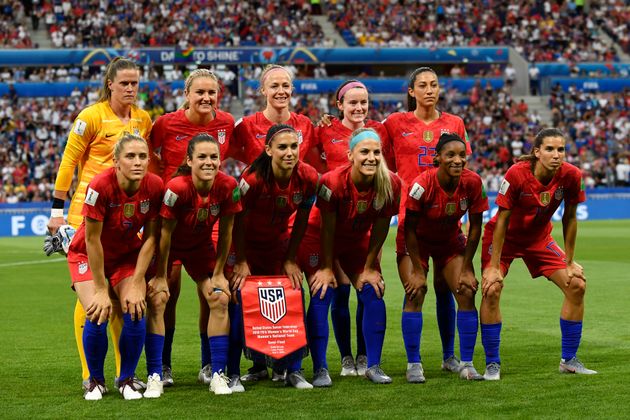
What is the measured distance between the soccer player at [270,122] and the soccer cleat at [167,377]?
174 cm

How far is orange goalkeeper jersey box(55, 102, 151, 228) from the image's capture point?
7.58 meters

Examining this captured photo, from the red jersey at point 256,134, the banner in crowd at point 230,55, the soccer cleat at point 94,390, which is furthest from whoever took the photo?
the banner in crowd at point 230,55

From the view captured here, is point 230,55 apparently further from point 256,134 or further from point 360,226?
point 360,226

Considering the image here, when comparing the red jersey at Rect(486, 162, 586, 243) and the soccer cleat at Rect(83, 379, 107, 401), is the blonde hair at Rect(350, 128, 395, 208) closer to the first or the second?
the red jersey at Rect(486, 162, 586, 243)

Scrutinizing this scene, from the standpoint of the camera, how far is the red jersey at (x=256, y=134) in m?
7.99

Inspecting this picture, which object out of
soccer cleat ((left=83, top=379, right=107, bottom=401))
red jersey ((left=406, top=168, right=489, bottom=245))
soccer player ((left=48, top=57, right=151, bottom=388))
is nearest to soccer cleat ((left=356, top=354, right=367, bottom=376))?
red jersey ((left=406, top=168, right=489, bottom=245))

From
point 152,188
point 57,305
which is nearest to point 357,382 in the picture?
point 152,188

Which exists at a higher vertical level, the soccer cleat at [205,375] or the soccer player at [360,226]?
the soccer player at [360,226]

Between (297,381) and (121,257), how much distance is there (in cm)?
154

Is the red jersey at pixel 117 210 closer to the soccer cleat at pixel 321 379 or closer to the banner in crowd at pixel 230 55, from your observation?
the soccer cleat at pixel 321 379

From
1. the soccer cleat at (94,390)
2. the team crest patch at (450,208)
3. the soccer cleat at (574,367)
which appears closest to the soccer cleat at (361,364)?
the team crest patch at (450,208)

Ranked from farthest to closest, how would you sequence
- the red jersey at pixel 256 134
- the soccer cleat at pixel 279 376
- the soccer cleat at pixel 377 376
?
1. the red jersey at pixel 256 134
2. the soccer cleat at pixel 279 376
3. the soccer cleat at pixel 377 376

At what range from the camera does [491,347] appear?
7418 mm

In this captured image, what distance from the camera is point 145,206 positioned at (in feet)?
22.8
